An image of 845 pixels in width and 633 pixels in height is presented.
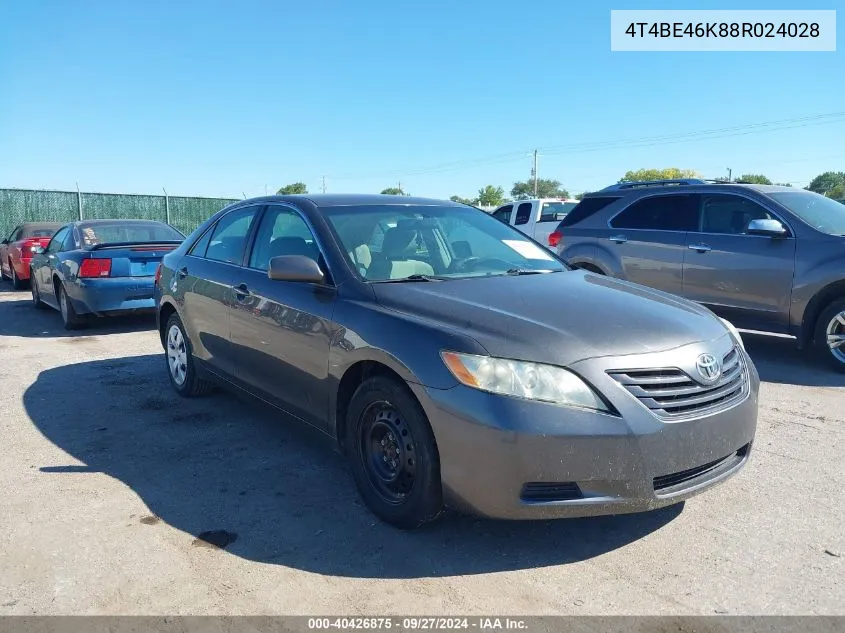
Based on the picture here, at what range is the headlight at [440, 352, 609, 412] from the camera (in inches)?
107

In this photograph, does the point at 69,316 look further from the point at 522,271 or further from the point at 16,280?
the point at 522,271

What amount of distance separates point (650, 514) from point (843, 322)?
401 cm

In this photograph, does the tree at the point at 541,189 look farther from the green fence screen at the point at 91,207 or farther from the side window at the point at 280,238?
the side window at the point at 280,238

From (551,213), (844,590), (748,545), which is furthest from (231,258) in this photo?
(551,213)

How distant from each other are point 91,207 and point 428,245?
22.2 metres

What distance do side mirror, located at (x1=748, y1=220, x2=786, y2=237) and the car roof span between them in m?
3.47

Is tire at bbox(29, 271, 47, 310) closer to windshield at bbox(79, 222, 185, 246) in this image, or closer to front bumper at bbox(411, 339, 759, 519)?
windshield at bbox(79, 222, 185, 246)

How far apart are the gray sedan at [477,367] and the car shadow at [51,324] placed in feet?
18.0

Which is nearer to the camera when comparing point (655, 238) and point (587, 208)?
point (655, 238)

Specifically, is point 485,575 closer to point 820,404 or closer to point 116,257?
point 820,404

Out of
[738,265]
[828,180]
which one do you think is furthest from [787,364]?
[828,180]

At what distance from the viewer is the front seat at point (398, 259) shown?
3740 millimetres

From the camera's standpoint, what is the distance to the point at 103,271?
848 cm

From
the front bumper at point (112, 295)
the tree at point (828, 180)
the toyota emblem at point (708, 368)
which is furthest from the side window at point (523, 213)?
the tree at point (828, 180)
